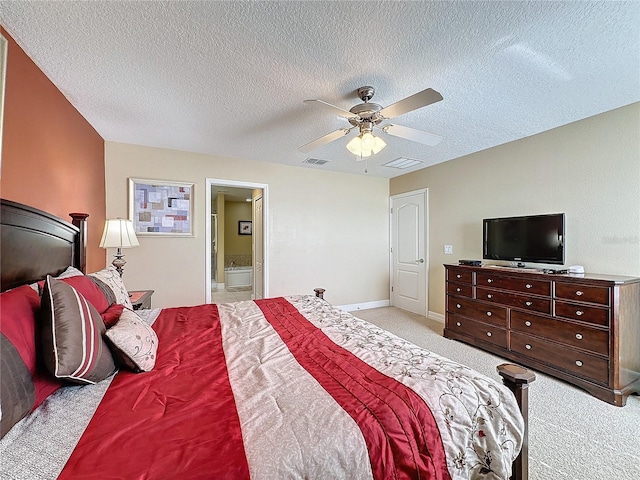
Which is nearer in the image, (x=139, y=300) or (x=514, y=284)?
(x=139, y=300)

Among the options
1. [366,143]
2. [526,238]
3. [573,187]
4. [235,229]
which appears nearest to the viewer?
[366,143]

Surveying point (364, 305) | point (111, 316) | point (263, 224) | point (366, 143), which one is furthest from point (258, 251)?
point (111, 316)

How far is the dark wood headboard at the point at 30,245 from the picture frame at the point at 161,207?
1531mm

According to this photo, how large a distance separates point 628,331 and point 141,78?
4.32 m

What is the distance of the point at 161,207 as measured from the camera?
370 cm

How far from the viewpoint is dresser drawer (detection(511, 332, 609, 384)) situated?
92.1 inches

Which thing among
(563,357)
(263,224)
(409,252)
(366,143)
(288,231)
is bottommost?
(563,357)

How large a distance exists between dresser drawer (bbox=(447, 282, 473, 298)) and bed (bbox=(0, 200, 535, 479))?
2.31 metres

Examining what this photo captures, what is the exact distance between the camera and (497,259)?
3.46 m

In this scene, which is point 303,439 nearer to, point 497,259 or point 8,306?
point 8,306

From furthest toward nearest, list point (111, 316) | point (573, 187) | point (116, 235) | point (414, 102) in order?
point (573, 187) < point (116, 235) < point (414, 102) < point (111, 316)

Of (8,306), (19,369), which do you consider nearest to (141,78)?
(8,306)

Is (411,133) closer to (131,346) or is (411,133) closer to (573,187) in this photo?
(573,187)

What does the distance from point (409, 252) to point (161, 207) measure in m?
3.91
